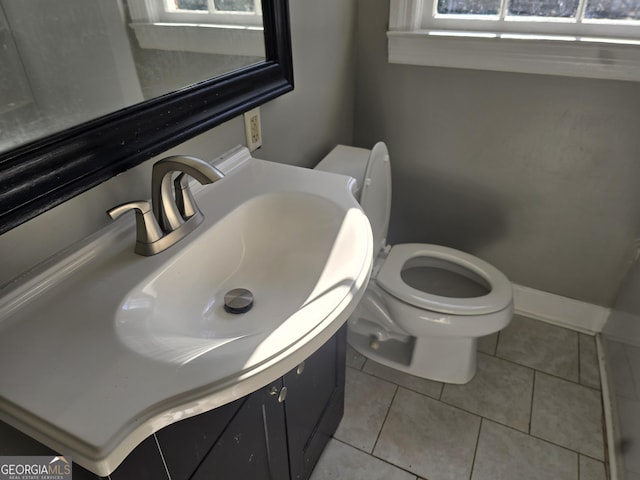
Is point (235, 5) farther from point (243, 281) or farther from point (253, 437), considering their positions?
point (253, 437)

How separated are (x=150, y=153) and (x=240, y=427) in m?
0.54

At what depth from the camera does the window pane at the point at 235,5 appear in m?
1.02

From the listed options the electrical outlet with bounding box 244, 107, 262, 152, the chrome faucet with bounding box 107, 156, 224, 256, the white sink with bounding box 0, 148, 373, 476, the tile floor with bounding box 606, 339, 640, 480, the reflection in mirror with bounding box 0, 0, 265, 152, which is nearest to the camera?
the white sink with bounding box 0, 148, 373, 476

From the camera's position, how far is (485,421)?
1508mm

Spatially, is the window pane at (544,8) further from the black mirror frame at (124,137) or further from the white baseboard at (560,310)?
the white baseboard at (560,310)

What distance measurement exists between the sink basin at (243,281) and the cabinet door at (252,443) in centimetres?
15

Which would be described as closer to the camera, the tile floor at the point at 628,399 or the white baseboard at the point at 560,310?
A: the tile floor at the point at 628,399

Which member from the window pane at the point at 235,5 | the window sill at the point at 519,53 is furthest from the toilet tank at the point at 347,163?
the window pane at the point at 235,5

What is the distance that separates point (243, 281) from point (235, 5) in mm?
665

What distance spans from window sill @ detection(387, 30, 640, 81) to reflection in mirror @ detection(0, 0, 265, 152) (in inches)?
29.3

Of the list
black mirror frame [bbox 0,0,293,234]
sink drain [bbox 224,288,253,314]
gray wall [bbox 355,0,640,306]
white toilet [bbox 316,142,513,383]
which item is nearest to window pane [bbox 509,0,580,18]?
gray wall [bbox 355,0,640,306]

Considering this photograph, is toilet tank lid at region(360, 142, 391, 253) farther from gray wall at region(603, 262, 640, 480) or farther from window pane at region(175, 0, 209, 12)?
gray wall at region(603, 262, 640, 480)

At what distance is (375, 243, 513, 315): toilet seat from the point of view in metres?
1.41

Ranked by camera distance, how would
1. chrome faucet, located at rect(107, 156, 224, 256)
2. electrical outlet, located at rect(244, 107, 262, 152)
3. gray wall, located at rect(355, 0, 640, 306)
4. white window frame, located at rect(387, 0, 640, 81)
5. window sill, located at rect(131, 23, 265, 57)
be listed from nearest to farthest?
1. chrome faucet, located at rect(107, 156, 224, 256)
2. window sill, located at rect(131, 23, 265, 57)
3. electrical outlet, located at rect(244, 107, 262, 152)
4. white window frame, located at rect(387, 0, 640, 81)
5. gray wall, located at rect(355, 0, 640, 306)
